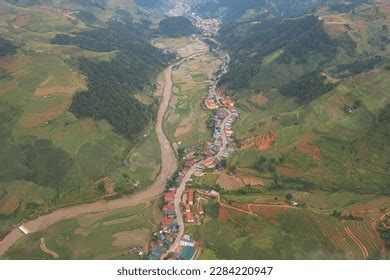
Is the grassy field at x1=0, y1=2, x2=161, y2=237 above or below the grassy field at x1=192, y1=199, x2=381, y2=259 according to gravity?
below

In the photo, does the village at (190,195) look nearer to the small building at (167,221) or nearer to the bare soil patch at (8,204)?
the small building at (167,221)

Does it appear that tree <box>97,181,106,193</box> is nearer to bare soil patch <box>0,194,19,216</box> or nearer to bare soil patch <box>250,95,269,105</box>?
bare soil patch <box>0,194,19,216</box>

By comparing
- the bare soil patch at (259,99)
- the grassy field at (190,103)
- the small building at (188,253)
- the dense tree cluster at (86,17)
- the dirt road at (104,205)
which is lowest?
the dense tree cluster at (86,17)

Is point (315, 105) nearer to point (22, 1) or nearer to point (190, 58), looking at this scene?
point (190, 58)

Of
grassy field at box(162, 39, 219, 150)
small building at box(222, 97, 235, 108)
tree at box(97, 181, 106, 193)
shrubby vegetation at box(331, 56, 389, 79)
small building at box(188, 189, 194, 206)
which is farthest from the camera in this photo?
small building at box(222, 97, 235, 108)

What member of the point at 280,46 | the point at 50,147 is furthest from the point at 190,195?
the point at 280,46

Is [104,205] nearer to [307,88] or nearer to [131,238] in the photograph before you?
[131,238]

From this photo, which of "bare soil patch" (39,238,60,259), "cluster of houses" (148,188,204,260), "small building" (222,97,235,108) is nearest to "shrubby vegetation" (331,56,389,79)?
"small building" (222,97,235,108)

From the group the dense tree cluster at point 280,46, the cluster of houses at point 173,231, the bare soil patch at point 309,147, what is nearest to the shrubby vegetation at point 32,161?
the cluster of houses at point 173,231
